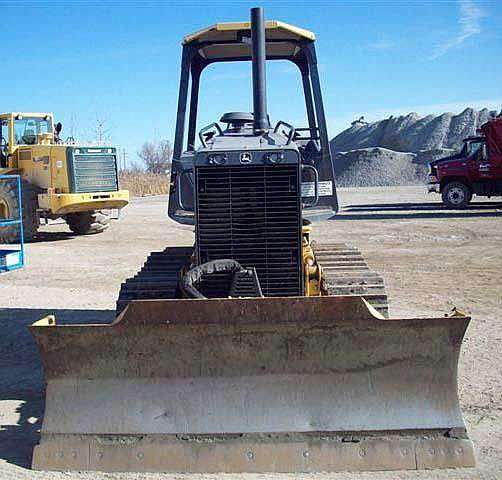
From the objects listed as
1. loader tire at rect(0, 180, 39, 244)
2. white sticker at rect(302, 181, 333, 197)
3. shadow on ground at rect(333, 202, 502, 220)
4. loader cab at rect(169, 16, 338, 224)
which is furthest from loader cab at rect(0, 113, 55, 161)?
white sticker at rect(302, 181, 333, 197)

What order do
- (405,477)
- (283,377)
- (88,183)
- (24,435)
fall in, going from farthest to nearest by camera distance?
(88,183) < (24,435) < (283,377) < (405,477)

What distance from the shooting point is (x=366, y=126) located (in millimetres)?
90625

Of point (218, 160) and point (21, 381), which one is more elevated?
point (218, 160)

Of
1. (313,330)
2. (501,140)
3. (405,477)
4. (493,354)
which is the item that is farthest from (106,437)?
(501,140)

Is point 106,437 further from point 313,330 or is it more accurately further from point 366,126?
point 366,126

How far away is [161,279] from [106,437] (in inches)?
77.4

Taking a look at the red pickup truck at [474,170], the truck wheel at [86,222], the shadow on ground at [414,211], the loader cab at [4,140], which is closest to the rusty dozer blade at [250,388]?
the loader cab at [4,140]

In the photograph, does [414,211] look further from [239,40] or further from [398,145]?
[398,145]

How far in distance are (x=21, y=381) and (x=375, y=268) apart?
23.7 ft

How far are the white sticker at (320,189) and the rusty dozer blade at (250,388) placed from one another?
2159 mm

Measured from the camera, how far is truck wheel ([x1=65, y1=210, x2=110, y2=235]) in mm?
18402

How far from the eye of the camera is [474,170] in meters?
23.9

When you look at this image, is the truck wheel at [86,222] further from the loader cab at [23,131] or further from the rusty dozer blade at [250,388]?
the rusty dozer blade at [250,388]

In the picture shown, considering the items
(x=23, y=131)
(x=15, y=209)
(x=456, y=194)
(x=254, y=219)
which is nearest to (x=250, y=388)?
(x=254, y=219)
